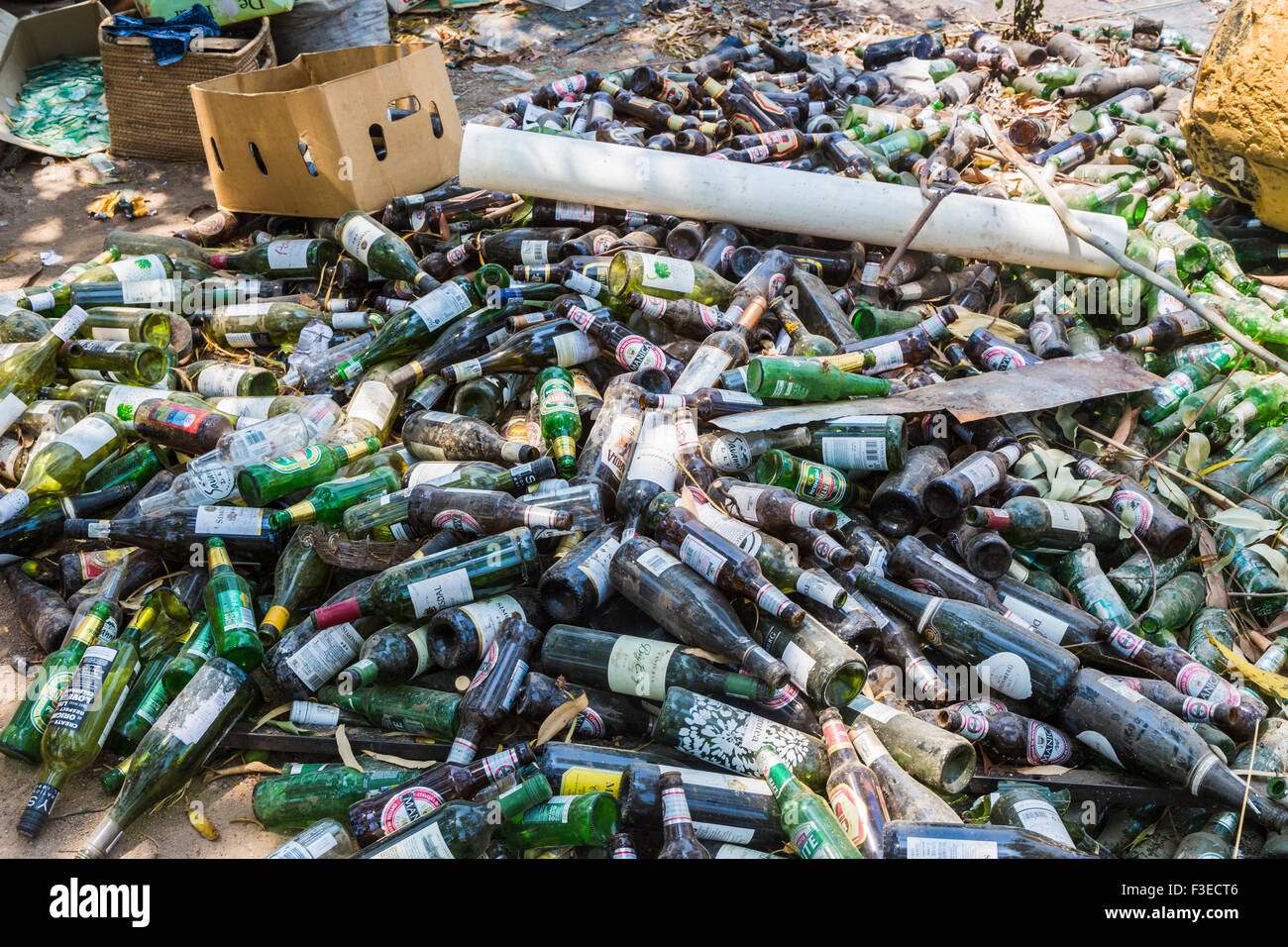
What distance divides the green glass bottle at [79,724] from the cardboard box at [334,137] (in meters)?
2.92

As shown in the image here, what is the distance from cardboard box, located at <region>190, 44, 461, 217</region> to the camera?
4730 millimetres

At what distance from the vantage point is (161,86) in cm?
645

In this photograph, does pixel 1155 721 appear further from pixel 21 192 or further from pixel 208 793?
pixel 21 192

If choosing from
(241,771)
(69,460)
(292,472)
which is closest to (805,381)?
(292,472)

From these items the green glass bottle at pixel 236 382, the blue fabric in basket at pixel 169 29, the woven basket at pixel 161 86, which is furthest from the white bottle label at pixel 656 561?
the blue fabric in basket at pixel 169 29

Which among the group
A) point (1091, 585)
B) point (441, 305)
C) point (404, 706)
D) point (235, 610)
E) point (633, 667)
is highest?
point (441, 305)

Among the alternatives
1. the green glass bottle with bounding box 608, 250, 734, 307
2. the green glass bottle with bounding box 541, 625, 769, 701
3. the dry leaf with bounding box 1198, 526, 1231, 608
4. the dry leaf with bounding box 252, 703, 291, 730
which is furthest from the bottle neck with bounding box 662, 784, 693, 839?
the green glass bottle with bounding box 608, 250, 734, 307

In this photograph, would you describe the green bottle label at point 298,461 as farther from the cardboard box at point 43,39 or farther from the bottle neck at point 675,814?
the cardboard box at point 43,39

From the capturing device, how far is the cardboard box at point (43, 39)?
728cm

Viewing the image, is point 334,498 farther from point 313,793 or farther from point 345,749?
point 313,793

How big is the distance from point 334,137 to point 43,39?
4.95 meters

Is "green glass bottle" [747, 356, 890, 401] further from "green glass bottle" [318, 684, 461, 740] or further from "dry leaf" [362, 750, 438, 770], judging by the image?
"dry leaf" [362, 750, 438, 770]

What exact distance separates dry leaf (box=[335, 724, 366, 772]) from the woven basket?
17.0 feet

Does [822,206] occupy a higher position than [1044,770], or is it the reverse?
[822,206]
